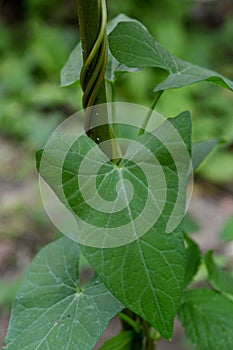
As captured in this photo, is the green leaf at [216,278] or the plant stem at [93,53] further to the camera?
the green leaf at [216,278]

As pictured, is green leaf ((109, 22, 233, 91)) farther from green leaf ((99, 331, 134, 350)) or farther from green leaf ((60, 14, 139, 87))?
green leaf ((99, 331, 134, 350))

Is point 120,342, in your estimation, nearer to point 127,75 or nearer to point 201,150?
point 201,150

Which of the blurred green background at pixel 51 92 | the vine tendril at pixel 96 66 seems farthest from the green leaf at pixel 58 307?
the blurred green background at pixel 51 92

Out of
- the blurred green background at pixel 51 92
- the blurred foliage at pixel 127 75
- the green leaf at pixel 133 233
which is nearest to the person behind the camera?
the green leaf at pixel 133 233

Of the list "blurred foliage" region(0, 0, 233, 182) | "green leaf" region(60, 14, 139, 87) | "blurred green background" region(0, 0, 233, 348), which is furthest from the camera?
"blurred foliage" region(0, 0, 233, 182)

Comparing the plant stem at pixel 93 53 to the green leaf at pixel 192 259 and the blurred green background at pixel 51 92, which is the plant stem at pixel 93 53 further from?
the blurred green background at pixel 51 92

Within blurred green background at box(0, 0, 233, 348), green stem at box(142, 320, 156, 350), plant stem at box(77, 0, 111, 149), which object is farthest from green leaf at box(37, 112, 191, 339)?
blurred green background at box(0, 0, 233, 348)

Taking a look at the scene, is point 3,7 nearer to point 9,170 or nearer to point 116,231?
point 9,170
